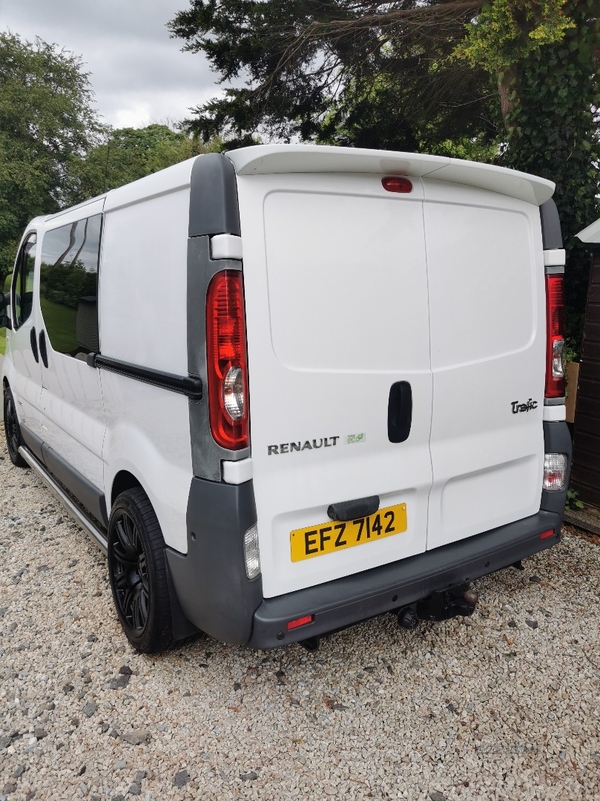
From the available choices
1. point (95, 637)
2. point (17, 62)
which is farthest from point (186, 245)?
point (17, 62)

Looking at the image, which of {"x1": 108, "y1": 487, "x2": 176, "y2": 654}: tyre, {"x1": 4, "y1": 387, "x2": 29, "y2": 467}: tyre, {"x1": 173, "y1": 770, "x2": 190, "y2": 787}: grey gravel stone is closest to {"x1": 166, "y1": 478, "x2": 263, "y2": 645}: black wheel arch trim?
{"x1": 108, "y1": 487, "x2": 176, "y2": 654}: tyre

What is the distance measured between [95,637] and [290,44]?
24.1 feet

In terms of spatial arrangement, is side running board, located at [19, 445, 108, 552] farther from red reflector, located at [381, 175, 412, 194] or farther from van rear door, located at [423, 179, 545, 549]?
red reflector, located at [381, 175, 412, 194]

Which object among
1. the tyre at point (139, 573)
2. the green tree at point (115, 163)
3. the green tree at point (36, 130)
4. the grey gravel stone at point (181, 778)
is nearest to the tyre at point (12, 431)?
the tyre at point (139, 573)

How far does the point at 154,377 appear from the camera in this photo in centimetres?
234

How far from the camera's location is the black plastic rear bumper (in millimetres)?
2121

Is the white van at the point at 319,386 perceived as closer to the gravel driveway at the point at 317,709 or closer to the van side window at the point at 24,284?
the gravel driveway at the point at 317,709

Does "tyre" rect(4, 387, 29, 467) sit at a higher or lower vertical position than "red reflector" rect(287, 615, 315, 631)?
higher

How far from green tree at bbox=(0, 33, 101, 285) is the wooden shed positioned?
2134 cm

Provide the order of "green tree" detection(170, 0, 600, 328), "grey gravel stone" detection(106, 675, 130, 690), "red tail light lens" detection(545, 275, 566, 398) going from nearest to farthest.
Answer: "grey gravel stone" detection(106, 675, 130, 690) < "red tail light lens" detection(545, 275, 566, 398) < "green tree" detection(170, 0, 600, 328)

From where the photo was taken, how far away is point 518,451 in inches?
109

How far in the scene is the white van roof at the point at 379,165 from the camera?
198cm

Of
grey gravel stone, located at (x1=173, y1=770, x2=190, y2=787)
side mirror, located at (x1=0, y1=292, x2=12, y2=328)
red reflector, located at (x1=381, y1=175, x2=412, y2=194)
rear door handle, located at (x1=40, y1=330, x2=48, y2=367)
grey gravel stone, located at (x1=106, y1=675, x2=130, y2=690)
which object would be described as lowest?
grey gravel stone, located at (x1=173, y1=770, x2=190, y2=787)

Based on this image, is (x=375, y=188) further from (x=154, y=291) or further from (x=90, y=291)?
(x=90, y=291)
